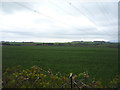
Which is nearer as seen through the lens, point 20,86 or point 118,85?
point 20,86

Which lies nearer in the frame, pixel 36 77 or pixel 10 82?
pixel 10 82

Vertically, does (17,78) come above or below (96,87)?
above

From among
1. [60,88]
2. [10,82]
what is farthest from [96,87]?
[10,82]

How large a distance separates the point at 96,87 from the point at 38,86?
4.40ft

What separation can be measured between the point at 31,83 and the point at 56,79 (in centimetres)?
60

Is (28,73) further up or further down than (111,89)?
further up

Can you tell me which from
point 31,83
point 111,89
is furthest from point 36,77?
point 111,89

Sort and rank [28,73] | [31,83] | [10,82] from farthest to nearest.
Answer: [28,73]
[31,83]
[10,82]

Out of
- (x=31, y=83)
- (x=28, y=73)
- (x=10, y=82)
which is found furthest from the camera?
(x=28, y=73)

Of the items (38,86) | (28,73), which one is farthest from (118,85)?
(28,73)

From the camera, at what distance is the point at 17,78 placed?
3172 millimetres

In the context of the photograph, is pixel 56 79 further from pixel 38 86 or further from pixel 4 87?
pixel 4 87

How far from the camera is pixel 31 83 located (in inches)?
127

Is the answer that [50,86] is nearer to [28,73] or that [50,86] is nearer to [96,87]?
[28,73]
